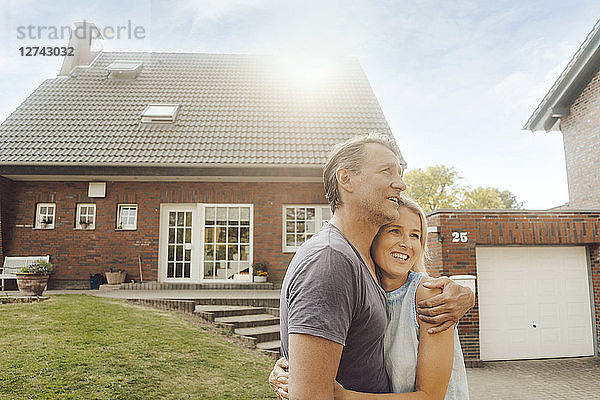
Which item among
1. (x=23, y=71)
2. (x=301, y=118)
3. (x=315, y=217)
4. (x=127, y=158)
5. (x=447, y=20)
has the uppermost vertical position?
(x=447, y=20)

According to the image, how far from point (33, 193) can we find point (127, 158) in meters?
2.99

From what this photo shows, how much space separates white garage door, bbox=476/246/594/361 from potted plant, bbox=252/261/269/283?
5425 mm

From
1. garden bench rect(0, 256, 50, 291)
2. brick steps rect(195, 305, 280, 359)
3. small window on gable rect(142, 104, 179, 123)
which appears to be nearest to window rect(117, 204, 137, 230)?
garden bench rect(0, 256, 50, 291)

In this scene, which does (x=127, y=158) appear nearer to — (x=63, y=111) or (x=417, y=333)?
(x=63, y=111)

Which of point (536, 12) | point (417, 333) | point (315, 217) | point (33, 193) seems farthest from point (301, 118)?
point (417, 333)

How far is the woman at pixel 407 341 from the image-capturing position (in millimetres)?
1475

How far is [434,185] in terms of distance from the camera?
128 ft

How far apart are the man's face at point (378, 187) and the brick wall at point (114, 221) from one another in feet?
33.1

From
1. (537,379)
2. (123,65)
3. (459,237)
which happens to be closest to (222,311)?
(459,237)

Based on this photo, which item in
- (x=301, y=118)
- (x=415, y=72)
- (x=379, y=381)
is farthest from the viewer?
(x=415, y=72)

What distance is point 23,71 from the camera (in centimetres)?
1215

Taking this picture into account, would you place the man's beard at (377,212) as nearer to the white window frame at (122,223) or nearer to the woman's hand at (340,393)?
the woman's hand at (340,393)

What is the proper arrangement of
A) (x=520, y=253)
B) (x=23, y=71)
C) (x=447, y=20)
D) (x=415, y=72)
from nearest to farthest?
(x=520, y=253) → (x=447, y=20) → (x=23, y=71) → (x=415, y=72)

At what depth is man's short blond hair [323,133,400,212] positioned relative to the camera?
1572 millimetres
